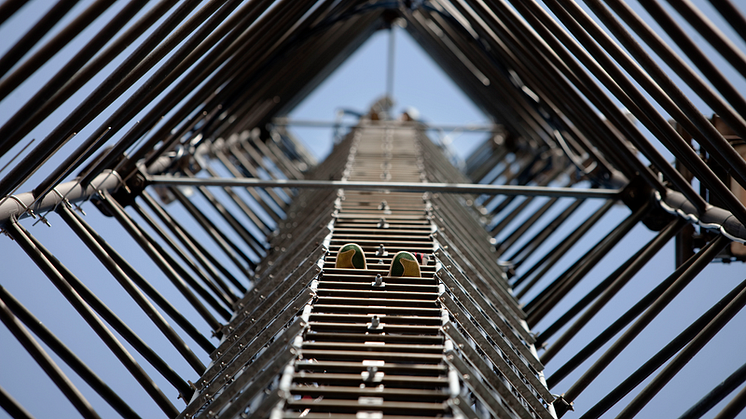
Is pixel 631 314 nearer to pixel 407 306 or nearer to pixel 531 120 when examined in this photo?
pixel 407 306

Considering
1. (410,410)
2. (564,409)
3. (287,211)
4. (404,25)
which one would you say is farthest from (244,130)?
(410,410)

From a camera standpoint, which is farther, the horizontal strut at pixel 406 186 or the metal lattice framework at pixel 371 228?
the horizontal strut at pixel 406 186

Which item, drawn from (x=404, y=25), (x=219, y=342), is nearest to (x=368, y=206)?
(x=219, y=342)

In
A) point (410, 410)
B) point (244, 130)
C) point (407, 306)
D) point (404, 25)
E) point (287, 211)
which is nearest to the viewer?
point (410, 410)

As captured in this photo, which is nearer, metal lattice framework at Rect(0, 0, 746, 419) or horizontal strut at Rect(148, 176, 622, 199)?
metal lattice framework at Rect(0, 0, 746, 419)

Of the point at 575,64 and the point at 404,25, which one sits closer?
the point at 575,64

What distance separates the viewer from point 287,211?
17016mm

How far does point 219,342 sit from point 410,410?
14.9ft

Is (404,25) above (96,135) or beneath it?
above

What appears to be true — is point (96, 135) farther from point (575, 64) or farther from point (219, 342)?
point (575, 64)

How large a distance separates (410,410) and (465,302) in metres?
2.60

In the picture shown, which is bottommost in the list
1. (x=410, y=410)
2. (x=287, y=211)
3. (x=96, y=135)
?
(x=410, y=410)

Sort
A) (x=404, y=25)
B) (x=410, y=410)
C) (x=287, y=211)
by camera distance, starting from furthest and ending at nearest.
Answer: (x=404, y=25) < (x=287, y=211) < (x=410, y=410)

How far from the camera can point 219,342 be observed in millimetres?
9734
